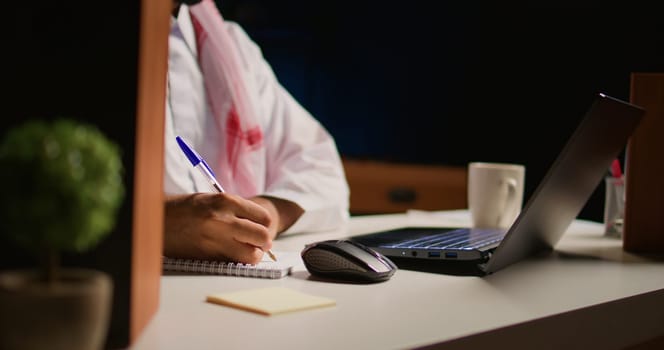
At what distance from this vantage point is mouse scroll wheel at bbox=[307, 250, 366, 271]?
778mm

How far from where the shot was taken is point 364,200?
3.02 metres

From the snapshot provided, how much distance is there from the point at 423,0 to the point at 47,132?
292cm

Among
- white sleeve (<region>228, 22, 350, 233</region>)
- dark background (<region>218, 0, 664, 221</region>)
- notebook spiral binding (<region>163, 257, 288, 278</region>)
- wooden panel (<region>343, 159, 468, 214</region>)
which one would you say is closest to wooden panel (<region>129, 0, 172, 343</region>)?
notebook spiral binding (<region>163, 257, 288, 278</region>)

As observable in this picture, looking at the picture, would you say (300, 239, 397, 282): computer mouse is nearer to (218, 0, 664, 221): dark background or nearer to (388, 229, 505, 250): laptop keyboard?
(388, 229, 505, 250): laptop keyboard

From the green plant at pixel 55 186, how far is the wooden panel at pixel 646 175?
1.01 metres

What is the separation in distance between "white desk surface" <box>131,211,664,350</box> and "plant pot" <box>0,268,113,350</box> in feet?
0.38

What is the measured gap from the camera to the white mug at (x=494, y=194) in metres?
1.34

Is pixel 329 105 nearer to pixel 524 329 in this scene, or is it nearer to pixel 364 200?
pixel 364 200

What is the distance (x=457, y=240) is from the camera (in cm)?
104

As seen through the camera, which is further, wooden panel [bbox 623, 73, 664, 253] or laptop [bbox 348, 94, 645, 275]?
wooden panel [bbox 623, 73, 664, 253]

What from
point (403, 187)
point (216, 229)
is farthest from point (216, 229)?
point (403, 187)

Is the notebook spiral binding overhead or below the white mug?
below

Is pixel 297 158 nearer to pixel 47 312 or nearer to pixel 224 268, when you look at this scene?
pixel 224 268

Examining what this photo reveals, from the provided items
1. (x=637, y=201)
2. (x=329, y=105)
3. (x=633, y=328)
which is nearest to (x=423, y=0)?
(x=329, y=105)
